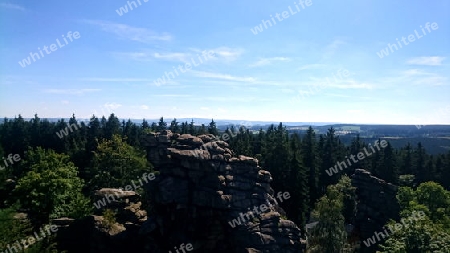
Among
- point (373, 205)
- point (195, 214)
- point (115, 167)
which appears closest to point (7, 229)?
point (195, 214)

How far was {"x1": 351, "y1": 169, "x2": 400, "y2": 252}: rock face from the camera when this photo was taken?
57.1 m

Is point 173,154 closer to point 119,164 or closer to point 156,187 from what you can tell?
point 156,187

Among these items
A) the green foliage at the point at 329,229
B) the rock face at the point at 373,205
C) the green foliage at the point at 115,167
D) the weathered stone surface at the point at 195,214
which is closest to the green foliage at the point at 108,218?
the weathered stone surface at the point at 195,214

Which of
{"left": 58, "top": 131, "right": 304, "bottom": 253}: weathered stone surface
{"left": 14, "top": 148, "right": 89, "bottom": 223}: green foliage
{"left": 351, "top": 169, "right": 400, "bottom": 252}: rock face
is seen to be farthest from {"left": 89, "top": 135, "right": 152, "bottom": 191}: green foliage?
{"left": 351, "top": 169, "right": 400, "bottom": 252}: rock face

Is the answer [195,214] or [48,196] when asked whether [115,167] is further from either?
[195,214]

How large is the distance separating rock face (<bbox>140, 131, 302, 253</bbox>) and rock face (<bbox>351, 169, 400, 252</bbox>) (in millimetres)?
22342

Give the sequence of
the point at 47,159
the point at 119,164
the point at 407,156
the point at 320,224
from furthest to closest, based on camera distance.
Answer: the point at 407,156 < the point at 119,164 < the point at 47,159 < the point at 320,224

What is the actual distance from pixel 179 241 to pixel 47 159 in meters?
22.8

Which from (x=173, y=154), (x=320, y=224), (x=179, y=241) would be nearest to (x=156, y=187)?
(x=173, y=154)

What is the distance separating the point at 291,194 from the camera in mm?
56812

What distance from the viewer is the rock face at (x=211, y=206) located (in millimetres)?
39500

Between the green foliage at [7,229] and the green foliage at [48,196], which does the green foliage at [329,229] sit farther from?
the green foliage at [7,229]

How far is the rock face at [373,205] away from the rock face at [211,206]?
2234 cm

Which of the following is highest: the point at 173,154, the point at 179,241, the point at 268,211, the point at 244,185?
the point at 173,154
